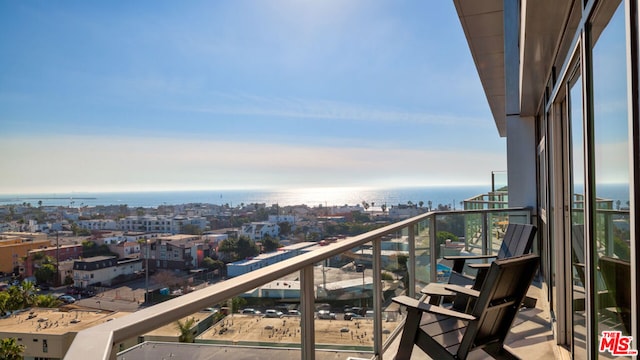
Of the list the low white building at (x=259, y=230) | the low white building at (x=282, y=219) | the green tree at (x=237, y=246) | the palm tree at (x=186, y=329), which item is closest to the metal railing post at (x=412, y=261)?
the palm tree at (x=186, y=329)

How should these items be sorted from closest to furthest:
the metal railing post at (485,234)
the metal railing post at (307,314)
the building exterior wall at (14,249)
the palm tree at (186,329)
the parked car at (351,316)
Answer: the palm tree at (186,329), the metal railing post at (307,314), the parked car at (351,316), the metal railing post at (485,234), the building exterior wall at (14,249)

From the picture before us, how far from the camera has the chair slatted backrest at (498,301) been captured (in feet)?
8.22

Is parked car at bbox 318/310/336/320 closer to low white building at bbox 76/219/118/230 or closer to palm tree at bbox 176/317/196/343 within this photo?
palm tree at bbox 176/317/196/343

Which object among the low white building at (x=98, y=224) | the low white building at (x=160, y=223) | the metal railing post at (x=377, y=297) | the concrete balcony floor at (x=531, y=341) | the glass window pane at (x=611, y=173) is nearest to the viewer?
the glass window pane at (x=611, y=173)

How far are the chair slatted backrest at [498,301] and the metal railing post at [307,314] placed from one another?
1045mm

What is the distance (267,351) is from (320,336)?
59 cm

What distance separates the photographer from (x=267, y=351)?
163cm

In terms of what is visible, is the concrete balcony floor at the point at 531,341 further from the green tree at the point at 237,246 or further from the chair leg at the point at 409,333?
the green tree at the point at 237,246

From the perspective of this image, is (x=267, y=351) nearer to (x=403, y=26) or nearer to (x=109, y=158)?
(x=403, y=26)

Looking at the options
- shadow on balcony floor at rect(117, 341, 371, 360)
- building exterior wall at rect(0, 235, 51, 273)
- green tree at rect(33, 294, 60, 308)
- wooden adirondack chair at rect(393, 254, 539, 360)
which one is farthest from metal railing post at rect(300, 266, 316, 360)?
building exterior wall at rect(0, 235, 51, 273)

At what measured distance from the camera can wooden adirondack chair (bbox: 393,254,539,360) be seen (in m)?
2.52

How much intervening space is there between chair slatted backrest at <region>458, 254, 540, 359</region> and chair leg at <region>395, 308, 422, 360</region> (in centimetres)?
31

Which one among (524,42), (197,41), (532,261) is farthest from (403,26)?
(197,41)

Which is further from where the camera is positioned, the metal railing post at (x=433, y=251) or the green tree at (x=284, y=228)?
the green tree at (x=284, y=228)
